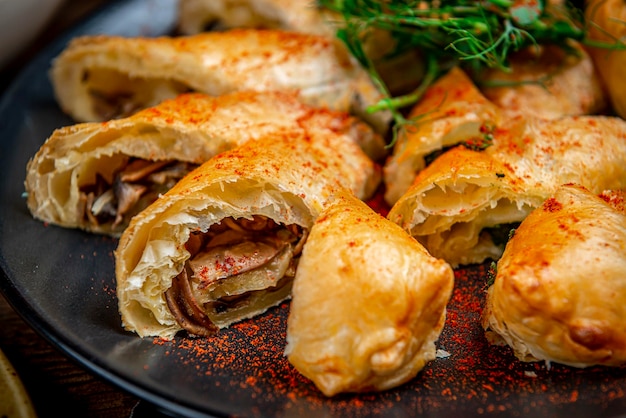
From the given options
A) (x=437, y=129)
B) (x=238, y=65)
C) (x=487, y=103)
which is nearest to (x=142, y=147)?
(x=238, y=65)

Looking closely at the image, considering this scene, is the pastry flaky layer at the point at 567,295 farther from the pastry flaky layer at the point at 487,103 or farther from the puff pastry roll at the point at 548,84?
the puff pastry roll at the point at 548,84

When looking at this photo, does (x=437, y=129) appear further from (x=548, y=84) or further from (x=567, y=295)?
(x=567, y=295)

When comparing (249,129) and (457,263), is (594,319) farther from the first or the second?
(249,129)

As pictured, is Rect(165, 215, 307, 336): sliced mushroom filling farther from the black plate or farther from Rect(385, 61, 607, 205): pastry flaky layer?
Rect(385, 61, 607, 205): pastry flaky layer

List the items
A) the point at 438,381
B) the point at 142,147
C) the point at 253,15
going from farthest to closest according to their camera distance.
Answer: the point at 253,15 < the point at 142,147 < the point at 438,381

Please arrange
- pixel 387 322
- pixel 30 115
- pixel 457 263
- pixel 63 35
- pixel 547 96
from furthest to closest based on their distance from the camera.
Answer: pixel 63 35 < pixel 30 115 < pixel 547 96 < pixel 457 263 < pixel 387 322

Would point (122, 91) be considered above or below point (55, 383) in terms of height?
above

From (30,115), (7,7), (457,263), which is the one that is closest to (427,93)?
(457,263)
